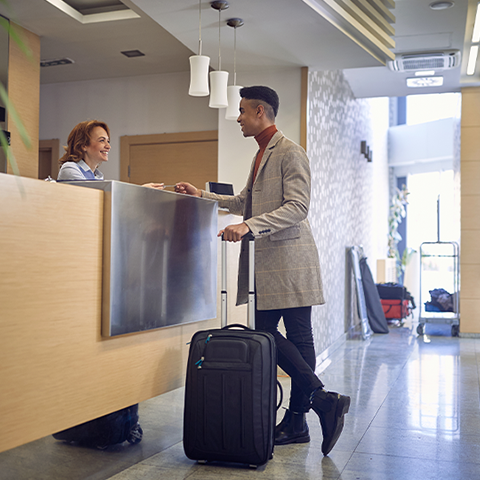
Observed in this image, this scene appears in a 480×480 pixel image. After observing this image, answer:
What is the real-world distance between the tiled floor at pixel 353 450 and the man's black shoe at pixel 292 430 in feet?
0.12

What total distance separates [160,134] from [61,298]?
380 centimetres

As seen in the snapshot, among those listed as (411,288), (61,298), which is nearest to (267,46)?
(61,298)

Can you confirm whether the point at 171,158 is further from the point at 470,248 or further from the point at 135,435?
the point at 135,435

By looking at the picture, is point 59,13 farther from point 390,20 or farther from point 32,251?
point 32,251

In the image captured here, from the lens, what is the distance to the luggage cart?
5961mm

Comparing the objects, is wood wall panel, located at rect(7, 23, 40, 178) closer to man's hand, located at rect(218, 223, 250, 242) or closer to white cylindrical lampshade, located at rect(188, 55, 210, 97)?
white cylindrical lampshade, located at rect(188, 55, 210, 97)

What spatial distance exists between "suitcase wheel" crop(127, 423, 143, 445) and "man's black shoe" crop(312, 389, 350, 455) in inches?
28.1

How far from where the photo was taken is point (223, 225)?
2.70 metres

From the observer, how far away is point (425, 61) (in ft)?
15.9

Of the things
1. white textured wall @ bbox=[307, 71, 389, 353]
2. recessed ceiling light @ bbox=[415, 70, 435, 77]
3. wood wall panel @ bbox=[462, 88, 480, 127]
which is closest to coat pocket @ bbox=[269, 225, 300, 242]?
white textured wall @ bbox=[307, 71, 389, 353]

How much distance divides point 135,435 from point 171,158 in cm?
350

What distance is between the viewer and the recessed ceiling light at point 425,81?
550cm

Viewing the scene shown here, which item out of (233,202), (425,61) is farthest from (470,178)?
(233,202)

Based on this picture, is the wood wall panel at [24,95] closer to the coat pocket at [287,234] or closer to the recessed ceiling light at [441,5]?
the coat pocket at [287,234]
